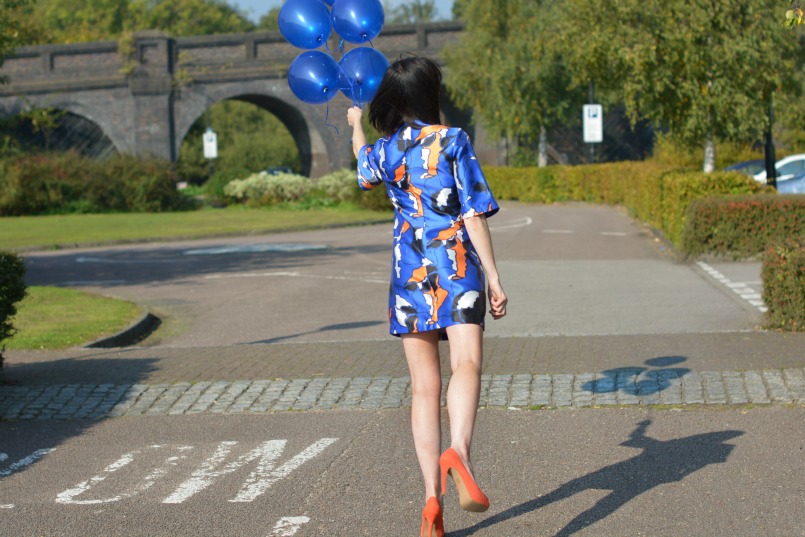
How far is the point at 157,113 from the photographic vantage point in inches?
2101

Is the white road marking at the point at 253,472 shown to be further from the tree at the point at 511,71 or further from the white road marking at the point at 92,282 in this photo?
the tree at the point at 511,71

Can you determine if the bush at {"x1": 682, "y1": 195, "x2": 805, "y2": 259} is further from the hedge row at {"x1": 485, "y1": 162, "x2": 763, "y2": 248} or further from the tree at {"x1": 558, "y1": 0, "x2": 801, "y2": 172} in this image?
the tree at {"x1": 558, "y1": 0, "x2": 801, "y2": 172}

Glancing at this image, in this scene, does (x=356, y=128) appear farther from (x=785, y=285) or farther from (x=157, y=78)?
(x=157, y=78)

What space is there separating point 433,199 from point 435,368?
70 centimetres

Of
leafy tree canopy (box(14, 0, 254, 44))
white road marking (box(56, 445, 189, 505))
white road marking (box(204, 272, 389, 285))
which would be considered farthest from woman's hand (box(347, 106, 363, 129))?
leafy tree canopy (box(14, 0, 254, 44))

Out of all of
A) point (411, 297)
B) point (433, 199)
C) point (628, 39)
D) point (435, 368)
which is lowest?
point (435, 368)

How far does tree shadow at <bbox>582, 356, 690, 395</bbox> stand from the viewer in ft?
26.1

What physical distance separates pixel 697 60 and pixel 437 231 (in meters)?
20.9

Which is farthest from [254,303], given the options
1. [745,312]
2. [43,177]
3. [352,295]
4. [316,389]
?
[43,177]

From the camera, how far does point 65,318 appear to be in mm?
13234

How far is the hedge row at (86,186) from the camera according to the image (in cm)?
4259

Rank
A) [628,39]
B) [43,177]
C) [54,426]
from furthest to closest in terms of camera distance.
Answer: [43,177], [628,39], [54,426]

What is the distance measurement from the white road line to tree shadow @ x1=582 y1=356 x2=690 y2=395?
3.80m

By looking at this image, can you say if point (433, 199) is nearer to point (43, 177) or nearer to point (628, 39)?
point (628, 39)
